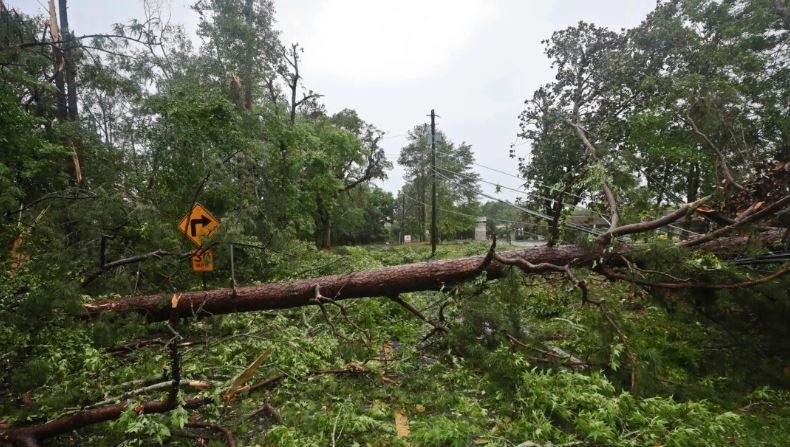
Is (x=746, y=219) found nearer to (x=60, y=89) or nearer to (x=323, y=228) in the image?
(x=60, y=89)

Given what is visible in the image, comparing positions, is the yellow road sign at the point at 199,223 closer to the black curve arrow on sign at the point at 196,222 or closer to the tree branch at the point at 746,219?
the black curve arrow on sign at the point at 196,222

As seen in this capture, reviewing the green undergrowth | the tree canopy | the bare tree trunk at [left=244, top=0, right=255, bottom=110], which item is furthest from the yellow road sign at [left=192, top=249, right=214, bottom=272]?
the bare tree trunk at [left=244, top=0, right=255, bottom=110]

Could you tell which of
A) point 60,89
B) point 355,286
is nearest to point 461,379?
point 355,286

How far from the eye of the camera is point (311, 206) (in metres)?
14.0

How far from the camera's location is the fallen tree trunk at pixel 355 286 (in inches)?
161

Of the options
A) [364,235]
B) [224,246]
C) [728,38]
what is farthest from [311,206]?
[364,235]

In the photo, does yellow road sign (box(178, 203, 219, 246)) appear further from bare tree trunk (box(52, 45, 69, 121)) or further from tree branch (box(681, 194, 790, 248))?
bare tree trunk (box(52, 45, 69, 121))

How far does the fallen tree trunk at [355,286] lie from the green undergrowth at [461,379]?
0.31 meters

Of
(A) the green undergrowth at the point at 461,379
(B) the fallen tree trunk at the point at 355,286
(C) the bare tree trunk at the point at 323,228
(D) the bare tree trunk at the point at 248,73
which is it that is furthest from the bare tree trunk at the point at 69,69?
(C) the bare tree trunk at the point at 323,228

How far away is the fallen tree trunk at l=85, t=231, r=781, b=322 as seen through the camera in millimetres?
4098

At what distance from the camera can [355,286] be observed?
427 centimetres

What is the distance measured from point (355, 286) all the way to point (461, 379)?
1601 mm

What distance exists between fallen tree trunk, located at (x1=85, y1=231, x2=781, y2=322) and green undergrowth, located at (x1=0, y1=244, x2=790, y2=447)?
1.02ft

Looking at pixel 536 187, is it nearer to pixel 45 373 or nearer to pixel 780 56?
pixel 780 56
